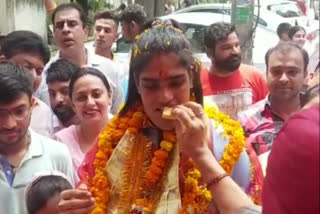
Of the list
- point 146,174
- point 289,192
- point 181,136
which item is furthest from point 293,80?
point 289,192

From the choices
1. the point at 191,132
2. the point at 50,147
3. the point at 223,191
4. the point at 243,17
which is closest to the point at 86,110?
the point at 50,147

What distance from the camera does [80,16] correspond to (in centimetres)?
529

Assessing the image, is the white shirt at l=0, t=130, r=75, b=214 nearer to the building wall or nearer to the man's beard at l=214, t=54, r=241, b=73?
the man's beard at l=214, t=54, r=241, b=73

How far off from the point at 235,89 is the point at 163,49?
246cm

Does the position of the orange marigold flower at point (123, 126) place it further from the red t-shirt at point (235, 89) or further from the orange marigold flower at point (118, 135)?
the red t-shirt at point (235, 89)

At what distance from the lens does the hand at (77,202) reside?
230 centimetres

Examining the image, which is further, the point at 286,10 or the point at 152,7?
the point at 286,10

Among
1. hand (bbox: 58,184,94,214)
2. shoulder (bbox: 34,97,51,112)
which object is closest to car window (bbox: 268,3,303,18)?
shoulder (bbox: 34,97,51,112)

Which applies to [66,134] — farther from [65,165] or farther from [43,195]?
[43,195]

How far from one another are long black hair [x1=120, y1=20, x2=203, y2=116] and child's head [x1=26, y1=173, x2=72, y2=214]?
714 millimetres

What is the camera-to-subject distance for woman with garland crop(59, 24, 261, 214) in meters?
2.31

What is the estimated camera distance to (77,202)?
2.30 meters

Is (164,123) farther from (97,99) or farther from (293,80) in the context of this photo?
(293,80)

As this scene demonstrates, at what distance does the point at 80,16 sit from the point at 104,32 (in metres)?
0.85
